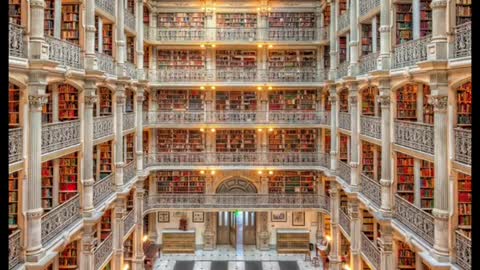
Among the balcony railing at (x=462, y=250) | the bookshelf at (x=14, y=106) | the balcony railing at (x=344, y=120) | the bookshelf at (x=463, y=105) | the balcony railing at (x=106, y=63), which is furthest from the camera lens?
the balcony railing at (x=344, y=120)

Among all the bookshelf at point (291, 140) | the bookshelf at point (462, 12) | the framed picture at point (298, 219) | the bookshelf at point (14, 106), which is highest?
the bookshelf at point (462, 12)

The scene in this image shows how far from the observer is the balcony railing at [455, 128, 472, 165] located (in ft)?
22.1

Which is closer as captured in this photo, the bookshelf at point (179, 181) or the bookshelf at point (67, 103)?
the bookshelf at point (67, 103)

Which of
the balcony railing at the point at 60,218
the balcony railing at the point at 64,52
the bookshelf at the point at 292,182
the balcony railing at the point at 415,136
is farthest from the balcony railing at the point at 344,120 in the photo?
the balcony railing at the point at 60,218

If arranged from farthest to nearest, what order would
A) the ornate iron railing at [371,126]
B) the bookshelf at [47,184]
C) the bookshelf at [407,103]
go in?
the ornate iron railing at [371,126], the bookshelf at [407,103], the bookshelf at [47,184]

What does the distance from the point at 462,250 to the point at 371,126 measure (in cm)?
483

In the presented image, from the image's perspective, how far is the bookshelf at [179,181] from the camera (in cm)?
1761

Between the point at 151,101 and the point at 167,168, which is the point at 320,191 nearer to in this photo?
the point at 167,168

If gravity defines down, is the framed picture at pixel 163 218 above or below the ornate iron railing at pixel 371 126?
below

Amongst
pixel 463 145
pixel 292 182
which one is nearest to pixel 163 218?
pixel 292 182

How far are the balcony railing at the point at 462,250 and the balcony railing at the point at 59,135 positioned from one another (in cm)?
685

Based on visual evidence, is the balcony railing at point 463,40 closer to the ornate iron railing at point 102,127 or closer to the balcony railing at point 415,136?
the balcony railing at point 415,136

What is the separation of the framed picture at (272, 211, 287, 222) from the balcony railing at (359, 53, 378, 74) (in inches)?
301

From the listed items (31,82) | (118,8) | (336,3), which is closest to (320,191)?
(336,3)
